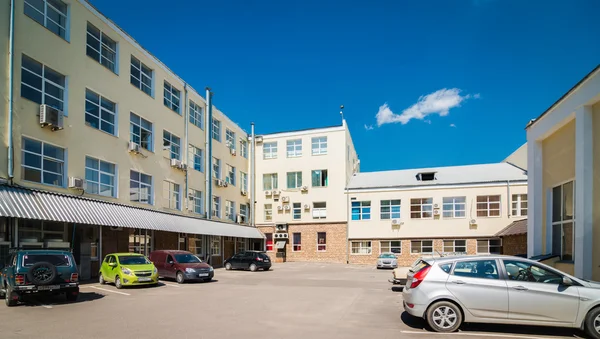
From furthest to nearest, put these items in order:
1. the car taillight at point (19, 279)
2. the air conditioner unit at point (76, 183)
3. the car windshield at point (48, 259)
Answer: the air conditioner unit at point (76, 183), the car windshield at point (48, 259), the car taillight at point (19, 279)

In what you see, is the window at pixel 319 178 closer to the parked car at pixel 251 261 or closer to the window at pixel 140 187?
the parked car at pixel 251 261

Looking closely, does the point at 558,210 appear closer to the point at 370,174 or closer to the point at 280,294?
the point at 280,294

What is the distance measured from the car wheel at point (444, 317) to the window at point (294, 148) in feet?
113

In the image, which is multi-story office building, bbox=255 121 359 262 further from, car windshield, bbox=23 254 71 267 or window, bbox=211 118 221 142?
car windshield, bbox=23 254 71 267

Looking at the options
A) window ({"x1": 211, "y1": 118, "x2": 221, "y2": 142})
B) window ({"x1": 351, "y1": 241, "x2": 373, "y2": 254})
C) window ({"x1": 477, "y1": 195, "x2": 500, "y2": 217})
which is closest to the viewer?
window ({"x1": 211, "y1": 118, "x2": 221, "y2": 142})

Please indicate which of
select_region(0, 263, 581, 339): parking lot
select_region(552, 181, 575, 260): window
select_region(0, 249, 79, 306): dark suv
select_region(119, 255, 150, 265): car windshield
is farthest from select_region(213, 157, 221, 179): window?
select_region(552, 181, 575, 260): window

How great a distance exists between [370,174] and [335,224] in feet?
23.6

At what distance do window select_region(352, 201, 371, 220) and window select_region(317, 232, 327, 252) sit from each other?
11.2 ft

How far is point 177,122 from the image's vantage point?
28.6 meters

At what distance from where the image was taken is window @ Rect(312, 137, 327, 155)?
41.8 metres

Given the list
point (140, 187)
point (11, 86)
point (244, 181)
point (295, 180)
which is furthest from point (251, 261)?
point (11, 86)

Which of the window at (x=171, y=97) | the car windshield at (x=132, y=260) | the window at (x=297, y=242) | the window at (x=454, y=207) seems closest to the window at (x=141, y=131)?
the window at (x=171, y=97)

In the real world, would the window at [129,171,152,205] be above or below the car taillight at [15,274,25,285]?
above

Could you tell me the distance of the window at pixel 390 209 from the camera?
1524 inches
